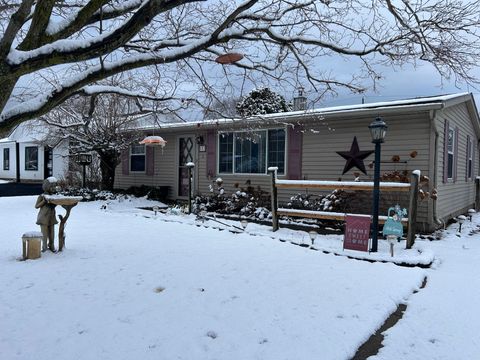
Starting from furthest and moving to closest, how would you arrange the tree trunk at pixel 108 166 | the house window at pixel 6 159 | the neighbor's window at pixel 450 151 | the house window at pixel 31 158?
the house window at pixel 6 159, the house window at pixel 31 158, the tree trunk at pixel 108 166, the neighbor's window at pixel 450 151

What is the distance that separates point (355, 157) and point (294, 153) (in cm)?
178

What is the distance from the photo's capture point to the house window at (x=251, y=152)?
11.0 metres

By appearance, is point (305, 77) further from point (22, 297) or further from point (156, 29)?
point (22, 297)

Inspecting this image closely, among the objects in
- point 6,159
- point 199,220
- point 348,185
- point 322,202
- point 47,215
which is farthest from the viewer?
point 6,159

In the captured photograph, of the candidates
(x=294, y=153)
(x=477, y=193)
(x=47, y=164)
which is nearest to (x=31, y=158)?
(x=47, y=164)

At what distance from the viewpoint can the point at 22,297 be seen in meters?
3.89

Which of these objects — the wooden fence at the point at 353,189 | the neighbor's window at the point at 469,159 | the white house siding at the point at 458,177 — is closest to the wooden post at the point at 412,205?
the wooden fence at the point at 353,189

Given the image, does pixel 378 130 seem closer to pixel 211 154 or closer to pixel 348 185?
pixel 348 185

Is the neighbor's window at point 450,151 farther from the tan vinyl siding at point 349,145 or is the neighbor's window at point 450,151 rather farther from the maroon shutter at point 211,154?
the maroon shutter at point 211,154

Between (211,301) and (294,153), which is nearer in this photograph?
(211,301)

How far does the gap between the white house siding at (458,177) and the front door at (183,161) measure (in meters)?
7.86

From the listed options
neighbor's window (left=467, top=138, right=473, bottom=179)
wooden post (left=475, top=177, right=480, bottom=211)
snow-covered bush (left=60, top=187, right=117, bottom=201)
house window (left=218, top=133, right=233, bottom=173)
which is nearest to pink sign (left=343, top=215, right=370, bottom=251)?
house window (left=218, top=133, right=233, bottom=173)

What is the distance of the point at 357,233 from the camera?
6207mm

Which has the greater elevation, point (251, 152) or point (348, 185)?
point (251, 152)
